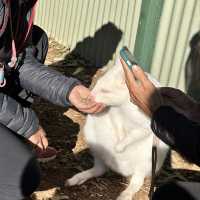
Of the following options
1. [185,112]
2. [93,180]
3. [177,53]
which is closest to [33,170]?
[185,112]

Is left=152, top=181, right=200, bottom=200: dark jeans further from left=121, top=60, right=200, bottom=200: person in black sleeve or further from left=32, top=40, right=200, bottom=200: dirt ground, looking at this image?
left=32, top=40, right=200, bottom=200: dirt ground

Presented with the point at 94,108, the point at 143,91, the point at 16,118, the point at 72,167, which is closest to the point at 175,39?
the point at 72,167

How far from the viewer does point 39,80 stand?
2459 mm

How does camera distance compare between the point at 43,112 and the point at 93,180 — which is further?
the point at 43,112

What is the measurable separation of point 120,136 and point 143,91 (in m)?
0.90

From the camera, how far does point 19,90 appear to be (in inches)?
106

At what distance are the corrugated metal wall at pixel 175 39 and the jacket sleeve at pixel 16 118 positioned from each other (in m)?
1.88

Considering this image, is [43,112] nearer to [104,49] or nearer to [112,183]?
[112,183]

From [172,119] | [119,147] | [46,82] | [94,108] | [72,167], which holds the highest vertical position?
[172,119]

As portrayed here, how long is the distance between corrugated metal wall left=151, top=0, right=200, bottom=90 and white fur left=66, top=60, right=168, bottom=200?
1387mm

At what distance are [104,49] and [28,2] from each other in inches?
103

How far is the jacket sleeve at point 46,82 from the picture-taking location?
2.43 meters

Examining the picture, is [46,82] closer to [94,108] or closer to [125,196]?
[94,108]

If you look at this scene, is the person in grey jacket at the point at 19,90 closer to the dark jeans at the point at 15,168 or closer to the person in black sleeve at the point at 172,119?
the dark jeans at the point at 15,168
